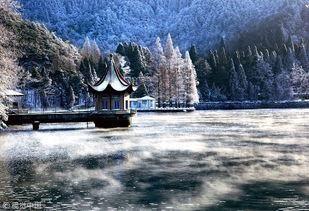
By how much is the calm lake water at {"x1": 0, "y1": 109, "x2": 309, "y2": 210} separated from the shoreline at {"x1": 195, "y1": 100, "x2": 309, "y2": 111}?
90.6 meters

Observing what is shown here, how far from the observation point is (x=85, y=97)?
13975 centimetres

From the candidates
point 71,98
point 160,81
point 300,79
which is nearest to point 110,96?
point 160,81

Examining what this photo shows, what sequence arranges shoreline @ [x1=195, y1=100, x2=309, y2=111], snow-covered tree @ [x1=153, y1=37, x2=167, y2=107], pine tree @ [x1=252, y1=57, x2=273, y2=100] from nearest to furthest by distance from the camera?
1. snow-covered tree @ [x1=153, y1=37, x2=167, y2=107]
2. shoreline @ [x1=195, y1=100, x2=309, y2=111]
3. pine tree @ [x1=252, y1=57, x2=273, y2=100]

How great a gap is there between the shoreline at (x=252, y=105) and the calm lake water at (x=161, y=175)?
297 ft

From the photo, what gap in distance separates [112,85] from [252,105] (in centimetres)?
7075

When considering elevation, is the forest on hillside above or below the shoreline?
above

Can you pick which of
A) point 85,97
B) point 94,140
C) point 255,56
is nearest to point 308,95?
point 255,56

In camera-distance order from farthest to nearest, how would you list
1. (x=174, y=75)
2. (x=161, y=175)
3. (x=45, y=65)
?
(x=45, y=65) → (x=174, y=75) → (x=161, y=175)

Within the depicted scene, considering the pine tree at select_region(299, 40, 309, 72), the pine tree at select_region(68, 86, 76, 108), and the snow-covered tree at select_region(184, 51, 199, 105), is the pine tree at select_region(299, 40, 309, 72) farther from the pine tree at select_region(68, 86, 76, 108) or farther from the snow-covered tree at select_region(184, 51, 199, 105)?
the pine tree at select_region(68, 86, 76, 108)

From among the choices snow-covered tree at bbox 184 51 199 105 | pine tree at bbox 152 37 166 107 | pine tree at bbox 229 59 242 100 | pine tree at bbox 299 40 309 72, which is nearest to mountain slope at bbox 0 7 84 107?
pine tree at bbox 152 37 166 107

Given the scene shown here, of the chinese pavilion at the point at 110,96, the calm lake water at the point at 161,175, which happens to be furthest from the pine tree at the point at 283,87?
the calm lake water at the point at 161,175

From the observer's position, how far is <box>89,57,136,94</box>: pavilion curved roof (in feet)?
233

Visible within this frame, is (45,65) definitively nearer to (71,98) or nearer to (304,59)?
(71,98)

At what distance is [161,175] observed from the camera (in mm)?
24656
